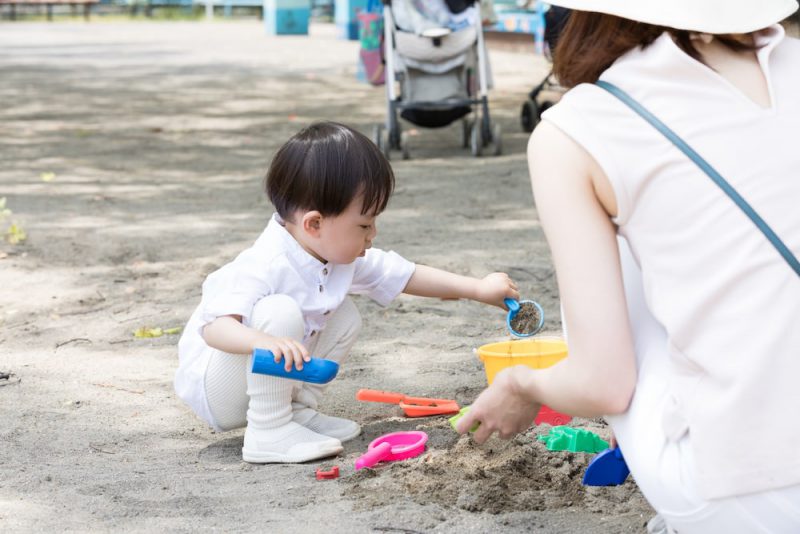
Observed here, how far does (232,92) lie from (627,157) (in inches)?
370

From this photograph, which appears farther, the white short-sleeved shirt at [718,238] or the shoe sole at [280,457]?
the shoe sole at [280,457]

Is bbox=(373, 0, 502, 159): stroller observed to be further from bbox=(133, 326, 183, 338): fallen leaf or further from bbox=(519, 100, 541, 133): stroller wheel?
bbox=(133, 326, 183, 338): fallen leaf

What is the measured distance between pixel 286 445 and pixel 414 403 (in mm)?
403

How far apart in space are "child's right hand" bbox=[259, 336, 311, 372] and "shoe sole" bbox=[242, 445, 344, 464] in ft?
0.98

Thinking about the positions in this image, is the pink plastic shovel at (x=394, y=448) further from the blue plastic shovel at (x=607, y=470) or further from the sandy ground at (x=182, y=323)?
the blue plastic shovel at (x=607, y=470)

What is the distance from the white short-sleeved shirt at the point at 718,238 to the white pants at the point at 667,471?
3 cm

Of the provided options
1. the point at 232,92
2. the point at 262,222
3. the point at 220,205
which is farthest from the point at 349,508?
the point at 232,92

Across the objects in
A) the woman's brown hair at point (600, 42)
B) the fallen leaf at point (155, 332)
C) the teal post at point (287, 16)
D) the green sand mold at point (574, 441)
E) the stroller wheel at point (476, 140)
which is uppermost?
the woman's brown hair at point (600, 42)

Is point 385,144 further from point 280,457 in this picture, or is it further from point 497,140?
point 280,457

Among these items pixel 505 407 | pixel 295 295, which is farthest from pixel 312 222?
pixel 505 407

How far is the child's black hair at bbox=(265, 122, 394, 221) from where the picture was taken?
2.39m

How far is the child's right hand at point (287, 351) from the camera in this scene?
2.22 metres

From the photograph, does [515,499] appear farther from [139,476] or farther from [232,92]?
[232,92]

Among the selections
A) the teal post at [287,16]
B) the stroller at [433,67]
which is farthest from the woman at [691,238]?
the teal post at [287,16]
